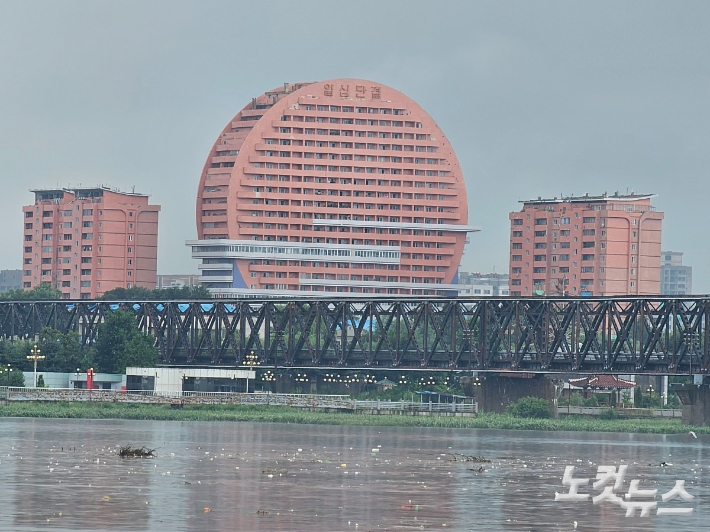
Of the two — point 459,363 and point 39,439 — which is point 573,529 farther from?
point 459,363

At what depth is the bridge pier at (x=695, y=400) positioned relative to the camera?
136 metres

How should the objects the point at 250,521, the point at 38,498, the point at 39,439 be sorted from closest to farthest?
1. the point at 250,521
2. the point at 38,498
3. the point at 39,439

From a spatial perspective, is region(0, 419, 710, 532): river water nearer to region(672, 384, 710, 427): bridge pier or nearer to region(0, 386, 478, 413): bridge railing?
region(672, 384, 710, 427): bridge pier

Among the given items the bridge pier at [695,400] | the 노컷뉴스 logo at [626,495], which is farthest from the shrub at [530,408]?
the 노컷뉴스 logo at [626,495]

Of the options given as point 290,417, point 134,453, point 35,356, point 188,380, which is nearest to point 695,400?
point 290,417

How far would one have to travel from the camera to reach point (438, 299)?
15038 centimetres

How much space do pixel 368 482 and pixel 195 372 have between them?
102321mm

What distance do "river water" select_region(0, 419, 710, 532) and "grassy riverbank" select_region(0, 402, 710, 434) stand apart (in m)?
26.1

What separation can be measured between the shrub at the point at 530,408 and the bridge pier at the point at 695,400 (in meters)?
13.8

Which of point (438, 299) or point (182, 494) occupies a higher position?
point (438, 299)

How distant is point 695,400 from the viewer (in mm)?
137125

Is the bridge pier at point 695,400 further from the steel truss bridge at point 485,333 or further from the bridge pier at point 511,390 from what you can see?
the bridge pier at point 511,390

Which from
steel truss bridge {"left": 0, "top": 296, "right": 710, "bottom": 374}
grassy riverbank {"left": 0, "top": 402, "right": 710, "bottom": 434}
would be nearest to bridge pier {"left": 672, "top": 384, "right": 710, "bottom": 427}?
grassy riverbank {"left": 0, "top": 402, "right": 710, "bottom": 434}

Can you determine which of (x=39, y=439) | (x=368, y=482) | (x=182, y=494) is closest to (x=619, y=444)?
(x=39, y=439)
